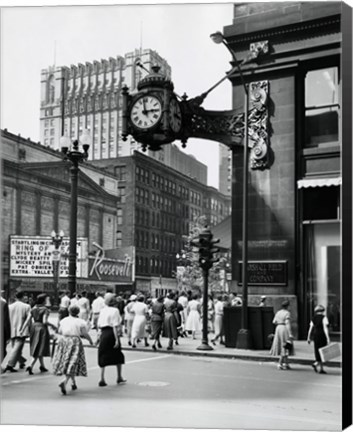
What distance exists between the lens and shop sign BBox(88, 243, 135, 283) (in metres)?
13.5

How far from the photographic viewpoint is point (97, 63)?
1262cm

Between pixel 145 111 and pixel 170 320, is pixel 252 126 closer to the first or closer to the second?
pixel 145 111

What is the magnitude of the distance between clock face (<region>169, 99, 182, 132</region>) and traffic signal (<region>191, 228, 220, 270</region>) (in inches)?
100

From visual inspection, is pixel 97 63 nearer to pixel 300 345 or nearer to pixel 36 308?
pixel 36 308

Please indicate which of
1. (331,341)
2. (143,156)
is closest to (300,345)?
(331,341)

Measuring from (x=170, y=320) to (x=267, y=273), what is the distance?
10.8 ft

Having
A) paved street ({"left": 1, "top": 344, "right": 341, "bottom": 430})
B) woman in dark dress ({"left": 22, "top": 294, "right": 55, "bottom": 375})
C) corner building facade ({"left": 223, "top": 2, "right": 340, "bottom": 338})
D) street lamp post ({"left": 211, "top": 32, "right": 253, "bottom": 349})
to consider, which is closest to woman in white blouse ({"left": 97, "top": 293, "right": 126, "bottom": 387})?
paved street ({"left": 1, "top": 344, "right": 341, "bottom": 430})

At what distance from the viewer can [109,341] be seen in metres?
12.3

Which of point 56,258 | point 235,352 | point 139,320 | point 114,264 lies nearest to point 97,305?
point 114,264

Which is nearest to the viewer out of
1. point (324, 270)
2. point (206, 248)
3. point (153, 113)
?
point (324, 270)

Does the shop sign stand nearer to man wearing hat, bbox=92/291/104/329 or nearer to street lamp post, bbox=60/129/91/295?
man wearing hat, bbox=92/291/104/329

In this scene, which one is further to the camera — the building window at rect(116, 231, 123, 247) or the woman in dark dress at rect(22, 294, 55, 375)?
the building window at rect(116, 231, 123, 247)

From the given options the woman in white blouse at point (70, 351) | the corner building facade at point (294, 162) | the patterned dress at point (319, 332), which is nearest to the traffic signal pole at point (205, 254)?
the corner building facade at point (294, 162)

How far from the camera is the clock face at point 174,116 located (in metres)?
15.1
